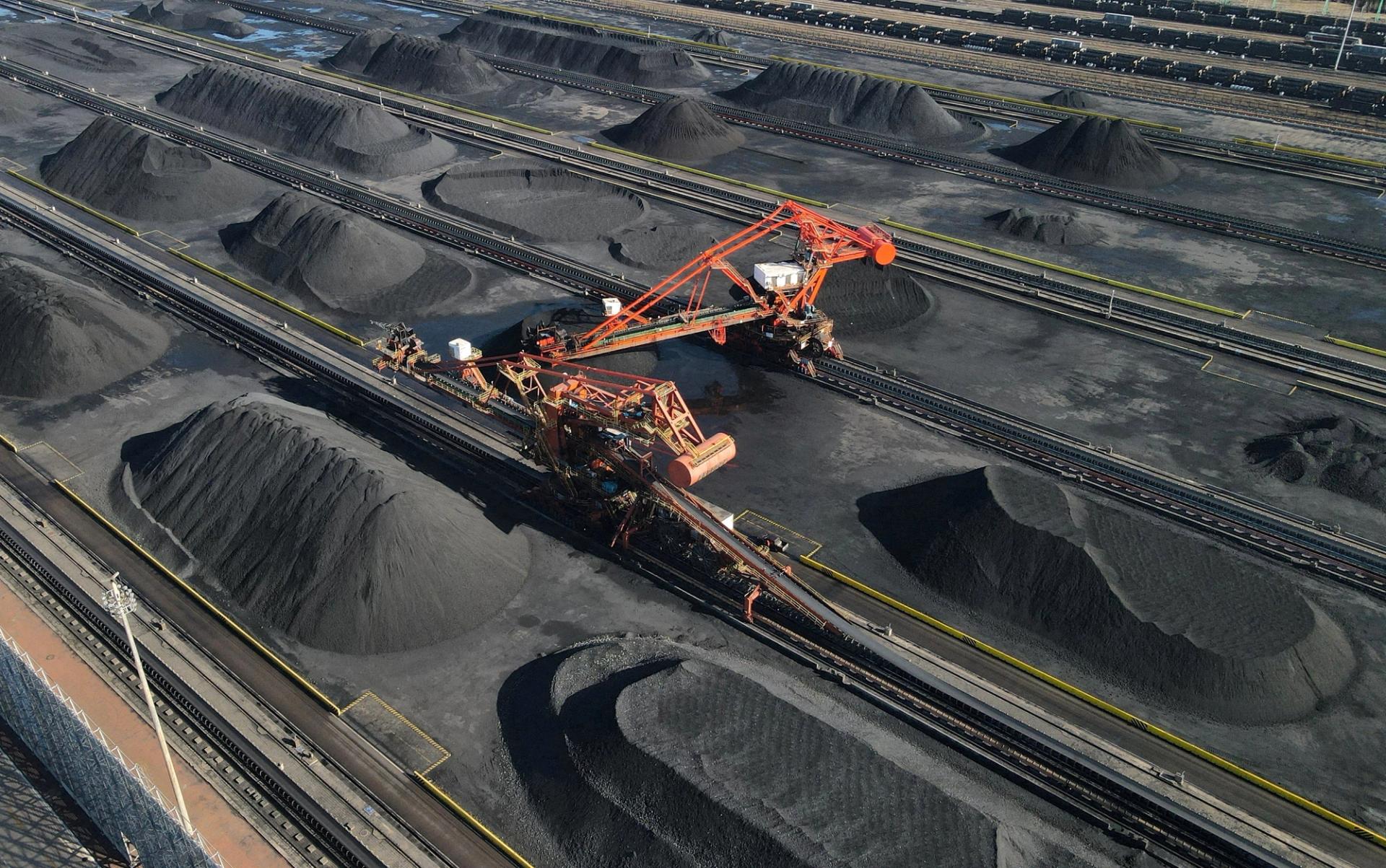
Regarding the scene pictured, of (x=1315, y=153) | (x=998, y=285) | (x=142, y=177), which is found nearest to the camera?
(x=998, y=285)

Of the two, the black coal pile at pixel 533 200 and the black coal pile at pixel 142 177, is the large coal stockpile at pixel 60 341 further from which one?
the black coal pile at pixel 533 200

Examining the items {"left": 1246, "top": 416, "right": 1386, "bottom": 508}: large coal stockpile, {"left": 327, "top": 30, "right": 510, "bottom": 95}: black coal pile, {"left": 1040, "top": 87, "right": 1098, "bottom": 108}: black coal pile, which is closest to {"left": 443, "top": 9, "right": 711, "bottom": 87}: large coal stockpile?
{"left": 327, "top": 30, "right": 510, "bottom": 95}: black coal pile

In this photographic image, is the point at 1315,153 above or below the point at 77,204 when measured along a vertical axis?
above

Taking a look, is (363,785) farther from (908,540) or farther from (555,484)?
(908,540)

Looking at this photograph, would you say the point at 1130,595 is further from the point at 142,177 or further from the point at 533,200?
the point at 142,177

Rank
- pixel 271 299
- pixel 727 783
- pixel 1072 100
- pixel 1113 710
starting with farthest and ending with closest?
pixel 1072 100 < pixel 271 299 < pixel 1113 710 < pixel 727 783

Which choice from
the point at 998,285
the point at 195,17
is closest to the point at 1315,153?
the point at 998,285

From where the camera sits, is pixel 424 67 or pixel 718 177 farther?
pixel 424 67

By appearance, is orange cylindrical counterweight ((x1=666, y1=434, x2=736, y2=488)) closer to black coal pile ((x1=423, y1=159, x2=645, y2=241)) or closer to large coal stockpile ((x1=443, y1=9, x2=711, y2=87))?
black coal pile ((x1=423, y1=159, x2=645, y2=241))
